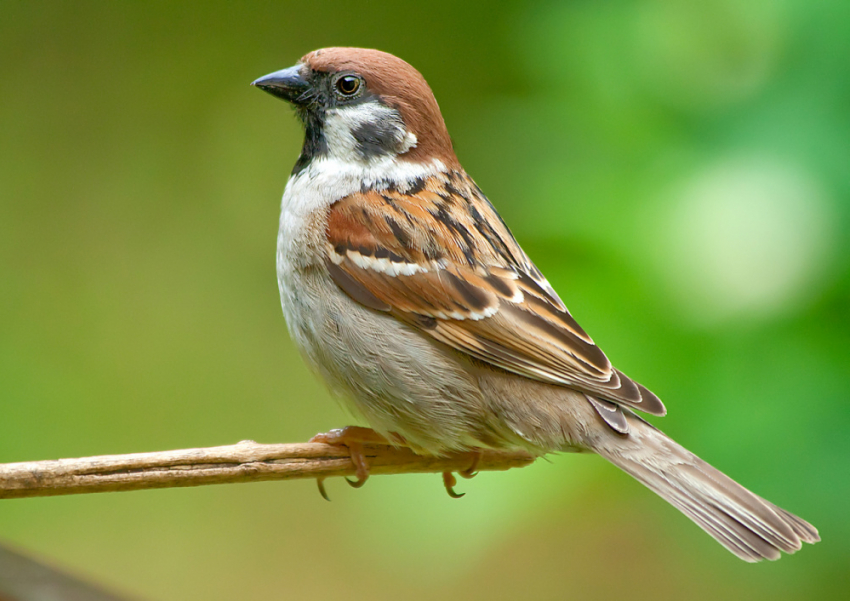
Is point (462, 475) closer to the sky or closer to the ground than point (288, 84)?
closer to the ground

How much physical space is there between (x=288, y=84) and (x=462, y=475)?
1.09 m

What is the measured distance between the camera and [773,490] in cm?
179

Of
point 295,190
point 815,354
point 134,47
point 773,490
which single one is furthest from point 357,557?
point 134,47

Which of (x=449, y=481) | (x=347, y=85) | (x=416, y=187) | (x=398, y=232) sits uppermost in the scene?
(x=347, y=85)

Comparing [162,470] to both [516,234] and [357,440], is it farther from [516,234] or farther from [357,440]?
[516,234]

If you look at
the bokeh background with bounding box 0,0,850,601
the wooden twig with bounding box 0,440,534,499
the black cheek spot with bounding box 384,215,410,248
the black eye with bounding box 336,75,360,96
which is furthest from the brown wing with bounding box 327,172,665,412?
the wooden twig with bounding box 0,440,534,499

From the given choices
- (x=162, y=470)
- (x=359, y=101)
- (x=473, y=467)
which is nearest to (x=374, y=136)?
(x=359, y=101)

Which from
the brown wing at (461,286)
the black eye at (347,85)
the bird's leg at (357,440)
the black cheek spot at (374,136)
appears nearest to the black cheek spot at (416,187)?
the brown wing at (461,286)

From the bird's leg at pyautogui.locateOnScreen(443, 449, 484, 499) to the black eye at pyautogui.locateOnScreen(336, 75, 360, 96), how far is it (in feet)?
3.15

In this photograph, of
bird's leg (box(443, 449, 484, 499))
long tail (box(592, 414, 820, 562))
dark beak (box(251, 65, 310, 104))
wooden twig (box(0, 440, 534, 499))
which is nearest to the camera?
wooden twig (box(0, 440, 534, 499))

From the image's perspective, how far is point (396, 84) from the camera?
7.07 feet

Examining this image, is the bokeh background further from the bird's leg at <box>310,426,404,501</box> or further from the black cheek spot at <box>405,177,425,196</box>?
the black cheek spot at <box>405,177,425,196</box>

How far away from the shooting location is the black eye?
2.17m

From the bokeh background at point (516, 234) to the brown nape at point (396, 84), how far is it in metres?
0.26
